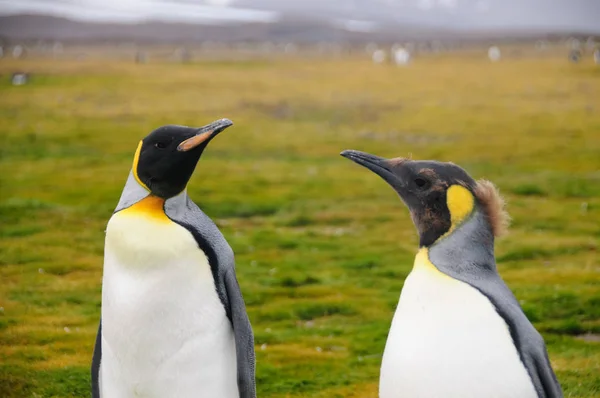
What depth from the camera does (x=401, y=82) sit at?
35406 millimetres

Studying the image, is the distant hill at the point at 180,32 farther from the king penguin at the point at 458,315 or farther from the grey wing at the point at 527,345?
the grey wing at the point at 527,345

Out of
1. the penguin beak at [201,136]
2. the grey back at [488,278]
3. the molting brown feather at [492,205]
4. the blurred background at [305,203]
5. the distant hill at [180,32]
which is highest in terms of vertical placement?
the penguin beak at [201,136]

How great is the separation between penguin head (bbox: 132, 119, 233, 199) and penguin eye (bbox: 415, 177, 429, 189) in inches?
30.9

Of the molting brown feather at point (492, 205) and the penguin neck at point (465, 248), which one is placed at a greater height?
the molting brown feather at point (492, 205)

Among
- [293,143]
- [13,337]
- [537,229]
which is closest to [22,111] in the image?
[293,143]

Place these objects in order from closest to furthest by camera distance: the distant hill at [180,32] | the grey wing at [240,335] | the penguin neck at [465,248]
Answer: the penguin neck at [465,248] < the grey wing at [240,335] < the distant hill at [180,32]

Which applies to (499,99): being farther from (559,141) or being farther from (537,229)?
(537,229)

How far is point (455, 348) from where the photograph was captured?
9.74 ft

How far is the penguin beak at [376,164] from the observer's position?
3.23 m

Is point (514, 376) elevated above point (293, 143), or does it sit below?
above

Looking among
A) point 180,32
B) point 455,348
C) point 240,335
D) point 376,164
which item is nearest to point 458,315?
point 455,348

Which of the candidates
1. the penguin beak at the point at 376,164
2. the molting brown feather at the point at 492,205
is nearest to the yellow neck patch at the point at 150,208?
the penguin beak at the point at 376,164

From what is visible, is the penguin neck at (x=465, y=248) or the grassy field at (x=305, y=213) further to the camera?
the grassy field at (x=305, y=213)

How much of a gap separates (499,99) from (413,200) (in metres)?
26.3
